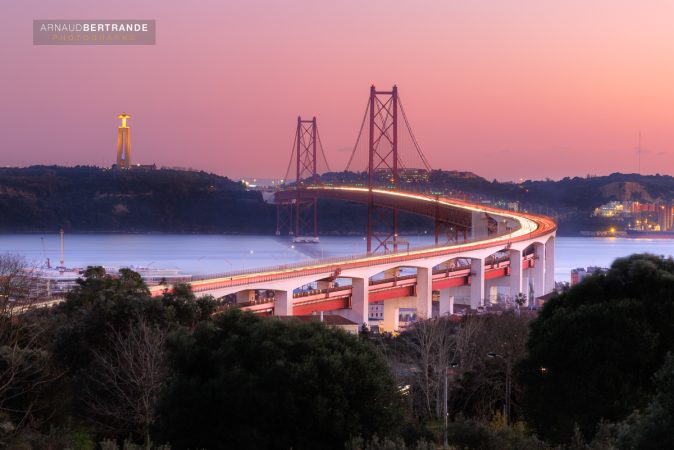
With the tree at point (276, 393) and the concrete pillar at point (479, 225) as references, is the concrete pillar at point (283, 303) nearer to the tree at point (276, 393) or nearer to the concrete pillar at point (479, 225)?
the tree at point (276, 393)

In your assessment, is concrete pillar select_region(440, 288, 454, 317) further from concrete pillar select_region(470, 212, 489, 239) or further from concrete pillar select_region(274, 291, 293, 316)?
concrete pillar select_region(274, 291, 293, 316)

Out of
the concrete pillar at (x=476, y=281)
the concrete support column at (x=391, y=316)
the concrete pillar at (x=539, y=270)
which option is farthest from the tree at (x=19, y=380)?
the concrete pillar at (x=539, y=270)

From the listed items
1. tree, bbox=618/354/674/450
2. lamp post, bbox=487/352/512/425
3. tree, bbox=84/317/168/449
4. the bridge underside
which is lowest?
lamp post, bbox=487/352/512/425

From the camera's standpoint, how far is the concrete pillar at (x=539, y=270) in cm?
2786

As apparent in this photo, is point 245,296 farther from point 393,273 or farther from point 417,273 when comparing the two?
point 393,273

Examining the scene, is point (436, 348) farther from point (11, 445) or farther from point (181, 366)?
point (11, 445)

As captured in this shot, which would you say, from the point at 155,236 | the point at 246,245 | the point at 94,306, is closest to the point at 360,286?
the point at 94,306

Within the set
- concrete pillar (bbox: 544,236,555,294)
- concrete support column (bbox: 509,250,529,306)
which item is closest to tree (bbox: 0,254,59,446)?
concrete support column (bbox: 509,250,529,306)

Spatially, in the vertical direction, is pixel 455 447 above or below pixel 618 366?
below

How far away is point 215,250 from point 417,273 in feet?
89.1

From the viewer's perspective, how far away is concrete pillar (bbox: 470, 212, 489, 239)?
28344 mm

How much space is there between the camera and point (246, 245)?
167 feet

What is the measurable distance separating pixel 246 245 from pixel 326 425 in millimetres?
45593

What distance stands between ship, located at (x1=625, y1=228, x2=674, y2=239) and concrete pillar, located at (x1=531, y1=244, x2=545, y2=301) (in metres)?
31.1
